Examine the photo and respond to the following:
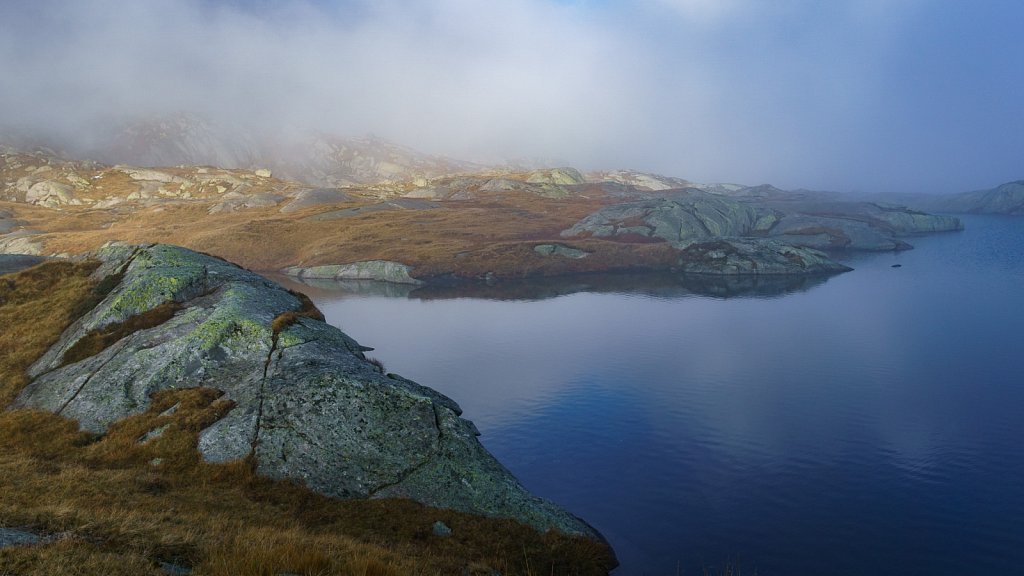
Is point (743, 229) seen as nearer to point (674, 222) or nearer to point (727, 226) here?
point (727, 226)

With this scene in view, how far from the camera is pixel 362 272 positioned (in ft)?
363

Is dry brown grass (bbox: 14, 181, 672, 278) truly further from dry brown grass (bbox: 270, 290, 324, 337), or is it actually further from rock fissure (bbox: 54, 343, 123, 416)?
rock fissure (bbox: 54, 343, 123, 416)

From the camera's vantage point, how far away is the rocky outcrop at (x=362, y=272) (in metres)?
107

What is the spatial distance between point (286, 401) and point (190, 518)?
7.81 metres

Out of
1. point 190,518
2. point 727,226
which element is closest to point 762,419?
point 190,518

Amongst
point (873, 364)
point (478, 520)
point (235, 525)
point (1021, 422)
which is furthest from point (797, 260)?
point (235, 525)

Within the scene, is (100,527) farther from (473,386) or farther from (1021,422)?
(1021,422)

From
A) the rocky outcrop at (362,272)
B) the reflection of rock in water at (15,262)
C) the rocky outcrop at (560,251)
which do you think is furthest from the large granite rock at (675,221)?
the reflection of rock in water at (15,262)

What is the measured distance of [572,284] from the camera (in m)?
99.1

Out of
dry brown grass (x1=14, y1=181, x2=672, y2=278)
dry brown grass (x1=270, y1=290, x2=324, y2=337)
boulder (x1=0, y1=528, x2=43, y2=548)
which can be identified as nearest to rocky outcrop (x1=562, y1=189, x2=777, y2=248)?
dry brown grass (x1=14, y1=181, x2=672, y2=278)

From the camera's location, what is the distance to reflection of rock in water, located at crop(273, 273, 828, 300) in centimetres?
8925

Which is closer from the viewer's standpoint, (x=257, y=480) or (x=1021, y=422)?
(x=257, y=480)

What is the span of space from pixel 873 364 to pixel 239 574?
54.3 metres

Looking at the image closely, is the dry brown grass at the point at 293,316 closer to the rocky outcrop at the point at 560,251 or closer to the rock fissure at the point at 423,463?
the rock fissure at the point at 423,463
